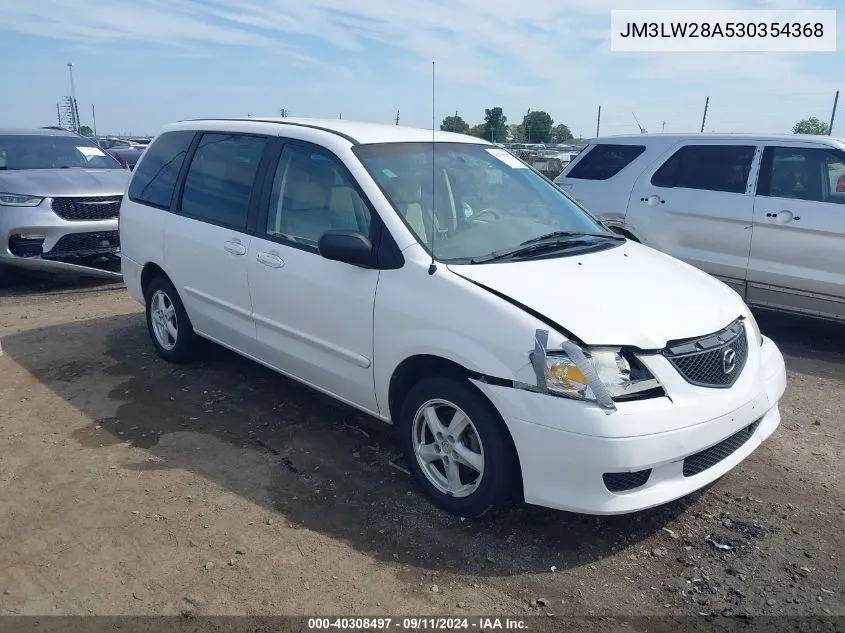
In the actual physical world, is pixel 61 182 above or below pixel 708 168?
below

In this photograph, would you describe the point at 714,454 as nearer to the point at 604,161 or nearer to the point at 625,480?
the point at 625,480

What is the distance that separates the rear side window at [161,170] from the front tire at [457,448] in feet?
9.72

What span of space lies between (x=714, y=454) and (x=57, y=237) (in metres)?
7.62

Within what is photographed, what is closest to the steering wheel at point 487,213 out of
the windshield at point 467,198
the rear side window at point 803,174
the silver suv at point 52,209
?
the windshield at point 467,198

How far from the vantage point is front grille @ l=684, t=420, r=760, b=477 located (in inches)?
125

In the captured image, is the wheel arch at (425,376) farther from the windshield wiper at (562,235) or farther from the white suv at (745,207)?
the white suv at (745,207)

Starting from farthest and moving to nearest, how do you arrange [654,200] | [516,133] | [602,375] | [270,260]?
1. [516,133]
2. [654,200]
3. [270,260]
4. [602,375]

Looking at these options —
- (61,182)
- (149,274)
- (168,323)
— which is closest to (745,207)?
(168,323)

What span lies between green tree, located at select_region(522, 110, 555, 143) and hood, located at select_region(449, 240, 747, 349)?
2256 cm

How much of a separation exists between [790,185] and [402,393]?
468 centimetres

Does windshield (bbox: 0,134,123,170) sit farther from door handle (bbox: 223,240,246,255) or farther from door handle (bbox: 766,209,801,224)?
door handle (bbox: 766,209,801,224)

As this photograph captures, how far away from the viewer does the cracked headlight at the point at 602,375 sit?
2.95 meters

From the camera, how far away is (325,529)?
3389 mm

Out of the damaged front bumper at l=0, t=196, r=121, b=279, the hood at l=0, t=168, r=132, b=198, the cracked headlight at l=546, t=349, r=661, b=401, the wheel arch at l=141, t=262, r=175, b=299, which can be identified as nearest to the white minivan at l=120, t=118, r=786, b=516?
the cracked headlight at l=546, t=349, r=661, b=401
